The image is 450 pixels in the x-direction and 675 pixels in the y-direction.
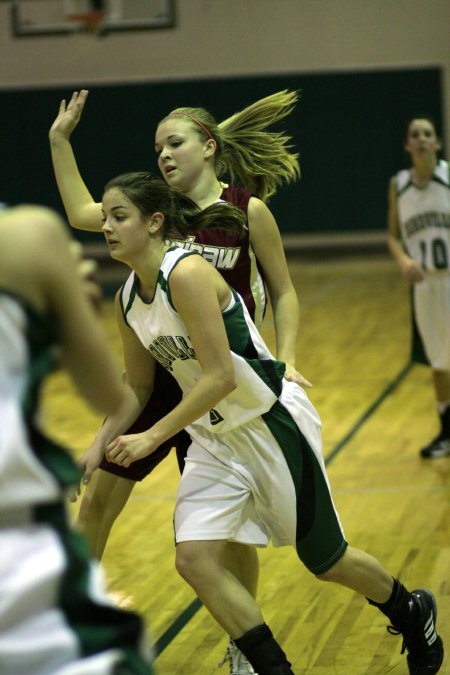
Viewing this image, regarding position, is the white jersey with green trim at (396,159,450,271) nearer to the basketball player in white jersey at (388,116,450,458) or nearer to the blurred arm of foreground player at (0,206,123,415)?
the basketball player in white jersey at (388,116,450,458)

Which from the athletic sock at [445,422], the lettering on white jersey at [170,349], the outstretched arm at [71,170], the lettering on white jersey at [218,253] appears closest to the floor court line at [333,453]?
the athletic sock at [445,422]

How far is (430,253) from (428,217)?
201mm

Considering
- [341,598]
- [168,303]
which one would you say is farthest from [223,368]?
[341,598]

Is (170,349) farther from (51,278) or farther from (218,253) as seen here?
(51,278)

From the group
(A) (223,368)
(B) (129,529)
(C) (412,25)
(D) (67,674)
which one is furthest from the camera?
(C) (412,25)

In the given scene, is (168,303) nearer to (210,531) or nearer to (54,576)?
(210,531)

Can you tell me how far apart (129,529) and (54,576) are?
3.77 meters

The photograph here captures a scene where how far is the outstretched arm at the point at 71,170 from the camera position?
3.68m

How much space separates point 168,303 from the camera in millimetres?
3061

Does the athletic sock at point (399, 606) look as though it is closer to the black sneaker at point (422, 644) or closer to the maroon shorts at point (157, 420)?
the black sneaker at point (422, 644)

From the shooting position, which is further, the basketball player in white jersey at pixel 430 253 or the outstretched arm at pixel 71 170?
the basketball player in white jersey at pixel 430 253

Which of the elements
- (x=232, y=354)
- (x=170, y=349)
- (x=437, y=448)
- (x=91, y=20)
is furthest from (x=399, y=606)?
(x=91, y=20)

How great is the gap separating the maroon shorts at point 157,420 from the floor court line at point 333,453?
601 millimetres

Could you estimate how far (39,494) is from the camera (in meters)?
1.59
